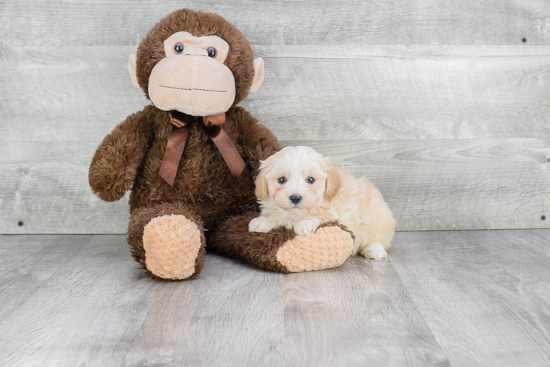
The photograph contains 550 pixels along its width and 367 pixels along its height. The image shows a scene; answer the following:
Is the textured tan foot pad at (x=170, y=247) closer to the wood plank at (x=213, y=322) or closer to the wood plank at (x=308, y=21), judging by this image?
the wood plank at (x=213, y=322)

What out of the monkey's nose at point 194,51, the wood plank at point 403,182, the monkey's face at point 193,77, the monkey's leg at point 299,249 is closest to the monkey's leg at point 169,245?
the monkey's leg at point 299,249

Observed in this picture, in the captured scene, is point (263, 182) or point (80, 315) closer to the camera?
point (80, 315)

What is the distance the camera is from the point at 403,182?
1779mm

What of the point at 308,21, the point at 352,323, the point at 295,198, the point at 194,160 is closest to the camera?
the point at 352,323

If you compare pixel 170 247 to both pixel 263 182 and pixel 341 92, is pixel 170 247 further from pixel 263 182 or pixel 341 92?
pixel 341 92

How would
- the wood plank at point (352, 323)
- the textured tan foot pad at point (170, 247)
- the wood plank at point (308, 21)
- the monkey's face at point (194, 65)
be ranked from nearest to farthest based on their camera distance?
the wood plank at point (352, 323) < the textured tan foot pad at point (170, 247) < the monkey's face at point (194, 65) < the wood plank at point (308, 21)

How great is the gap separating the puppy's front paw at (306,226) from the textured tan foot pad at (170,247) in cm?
24

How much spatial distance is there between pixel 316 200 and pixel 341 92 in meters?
0.57

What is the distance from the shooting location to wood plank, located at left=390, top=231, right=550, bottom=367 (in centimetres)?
92

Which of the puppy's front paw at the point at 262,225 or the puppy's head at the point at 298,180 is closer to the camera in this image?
the puppy's head at the point at 298,180

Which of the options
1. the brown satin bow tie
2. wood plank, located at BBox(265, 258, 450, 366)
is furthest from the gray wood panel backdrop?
wood plank, located at BBox(265, 258, 450, 366)

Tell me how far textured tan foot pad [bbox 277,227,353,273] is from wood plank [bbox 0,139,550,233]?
19.7 inches

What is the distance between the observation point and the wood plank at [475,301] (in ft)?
3.03

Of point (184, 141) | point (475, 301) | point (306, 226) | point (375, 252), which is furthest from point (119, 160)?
point (475, 301)
